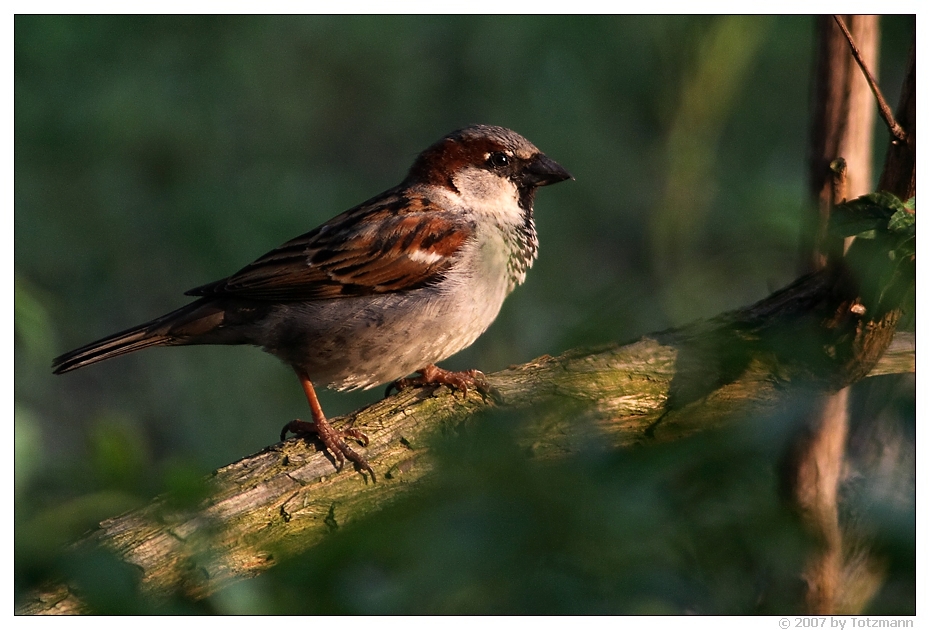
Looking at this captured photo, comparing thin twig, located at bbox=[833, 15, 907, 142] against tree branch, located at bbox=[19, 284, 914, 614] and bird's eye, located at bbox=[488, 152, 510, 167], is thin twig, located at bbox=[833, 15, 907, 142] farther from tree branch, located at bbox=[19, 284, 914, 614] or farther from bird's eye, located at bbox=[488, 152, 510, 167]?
bird's eye, located at bbox=[488, 152, 510, 167]

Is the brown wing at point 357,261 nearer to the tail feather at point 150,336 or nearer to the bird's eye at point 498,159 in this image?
the tail feather at point 150,336

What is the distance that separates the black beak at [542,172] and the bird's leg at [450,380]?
82 cm

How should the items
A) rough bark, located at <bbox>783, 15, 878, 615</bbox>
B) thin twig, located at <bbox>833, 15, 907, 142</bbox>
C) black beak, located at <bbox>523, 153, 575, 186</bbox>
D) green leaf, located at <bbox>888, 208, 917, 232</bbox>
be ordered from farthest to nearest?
black beak, located at <bbox>523, 153, 575, 186</bbox> < rough bark, located at <bbox>783, 15, 878, 615</bbox> < thin twig, located at <bbox>833, 15, 907, 142</bbox> < green leaf, located at <bbox>888, 208, 917, 232</bbox>

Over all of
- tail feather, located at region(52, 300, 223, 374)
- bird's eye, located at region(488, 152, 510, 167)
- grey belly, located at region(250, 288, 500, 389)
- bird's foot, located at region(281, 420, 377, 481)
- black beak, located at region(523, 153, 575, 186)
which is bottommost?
bird's foot, located at region(281, 420, 377, 481)

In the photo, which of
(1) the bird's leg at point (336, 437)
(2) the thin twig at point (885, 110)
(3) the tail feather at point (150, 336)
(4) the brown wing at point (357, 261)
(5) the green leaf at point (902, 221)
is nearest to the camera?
(5) the green leaf at point (902, 221)

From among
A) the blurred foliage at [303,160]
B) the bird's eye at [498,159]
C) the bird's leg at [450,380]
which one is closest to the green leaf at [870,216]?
the blurred foliage at [303,160]

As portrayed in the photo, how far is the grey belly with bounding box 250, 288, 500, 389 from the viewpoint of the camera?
295 cm

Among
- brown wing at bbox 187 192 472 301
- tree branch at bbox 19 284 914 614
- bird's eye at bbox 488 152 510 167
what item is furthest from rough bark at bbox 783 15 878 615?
brown wing at bbox 187 192 472 301

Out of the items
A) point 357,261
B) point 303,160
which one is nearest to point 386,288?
point 357,261

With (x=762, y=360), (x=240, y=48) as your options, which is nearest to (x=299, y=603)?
(x=762, y=360)

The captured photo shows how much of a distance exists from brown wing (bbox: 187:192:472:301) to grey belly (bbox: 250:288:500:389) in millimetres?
56

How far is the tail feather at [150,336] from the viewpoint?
2946 millimetres

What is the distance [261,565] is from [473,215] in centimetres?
211

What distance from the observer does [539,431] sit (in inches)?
44.0
